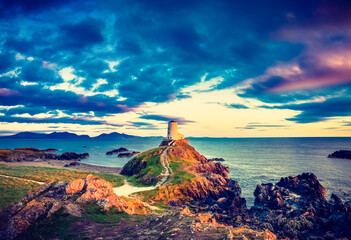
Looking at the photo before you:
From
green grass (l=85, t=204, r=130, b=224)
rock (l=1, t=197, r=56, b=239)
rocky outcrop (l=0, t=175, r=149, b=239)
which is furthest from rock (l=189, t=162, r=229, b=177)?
rock (l=1, t=197, r=56, b=239)

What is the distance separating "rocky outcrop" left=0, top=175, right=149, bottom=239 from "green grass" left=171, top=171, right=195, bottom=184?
69.9 feet

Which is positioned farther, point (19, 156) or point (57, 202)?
point (19, 156)

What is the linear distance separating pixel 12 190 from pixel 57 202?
20776mm

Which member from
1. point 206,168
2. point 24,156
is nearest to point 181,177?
point 206,168

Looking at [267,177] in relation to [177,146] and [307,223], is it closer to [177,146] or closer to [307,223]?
[177,146]

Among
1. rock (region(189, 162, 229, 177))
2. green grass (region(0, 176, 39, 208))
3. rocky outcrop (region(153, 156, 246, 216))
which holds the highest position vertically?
green grass (region(0, 176, 39, 208))

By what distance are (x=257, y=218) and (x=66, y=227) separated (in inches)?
1280

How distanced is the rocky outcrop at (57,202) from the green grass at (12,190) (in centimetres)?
548

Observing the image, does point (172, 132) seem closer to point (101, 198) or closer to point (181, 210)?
point (181, 210)

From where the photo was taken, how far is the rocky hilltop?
18578 mm

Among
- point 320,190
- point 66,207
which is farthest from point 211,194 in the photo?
point 66,207

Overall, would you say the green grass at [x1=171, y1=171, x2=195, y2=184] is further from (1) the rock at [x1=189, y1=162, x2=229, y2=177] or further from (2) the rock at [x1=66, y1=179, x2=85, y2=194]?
(2) the rock at [x1=66, y1=179, x2=85, y2=194]

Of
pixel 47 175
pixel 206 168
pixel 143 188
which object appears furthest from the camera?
pixel 206 168

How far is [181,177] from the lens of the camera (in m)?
55.0
